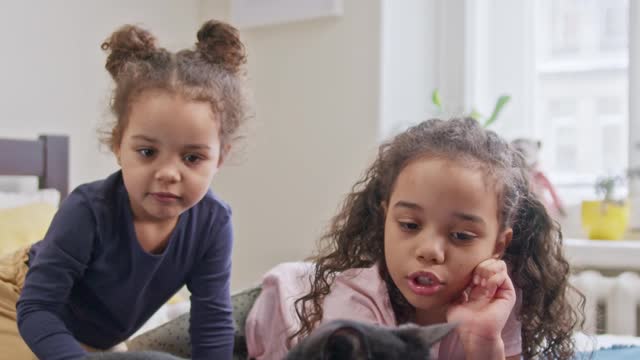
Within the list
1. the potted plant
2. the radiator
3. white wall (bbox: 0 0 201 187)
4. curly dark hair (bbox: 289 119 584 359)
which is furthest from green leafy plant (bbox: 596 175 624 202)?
white wall (bbox: 0 0 201 187)

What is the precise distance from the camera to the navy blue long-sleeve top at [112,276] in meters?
1.03

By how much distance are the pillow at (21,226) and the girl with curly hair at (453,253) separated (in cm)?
61

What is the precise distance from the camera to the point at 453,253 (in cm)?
95

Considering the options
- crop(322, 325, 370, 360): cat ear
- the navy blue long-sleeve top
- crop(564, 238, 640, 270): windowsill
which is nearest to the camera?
crop(322, 325, 370, 360): cat ear

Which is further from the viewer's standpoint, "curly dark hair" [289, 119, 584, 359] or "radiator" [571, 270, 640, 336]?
"radiator" [571, 270, 640, 336]

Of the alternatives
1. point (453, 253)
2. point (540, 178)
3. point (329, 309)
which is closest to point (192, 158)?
point (329, 309)

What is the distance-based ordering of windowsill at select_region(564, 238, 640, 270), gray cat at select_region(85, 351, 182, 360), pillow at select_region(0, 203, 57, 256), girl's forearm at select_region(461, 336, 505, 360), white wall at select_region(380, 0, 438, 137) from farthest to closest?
white wall at select_region(380, 0, 438, 137), windowsill at select_region(564, 238, 640, 270), pillow at select_region(0, 203, 57, 256), girl's forearm at select_region(461, 336, 505, 360), gray cat at select_region(85, 351, 182, 360)

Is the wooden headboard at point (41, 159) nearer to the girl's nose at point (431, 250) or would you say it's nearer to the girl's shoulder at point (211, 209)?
the girl's shoulder at point (211, 209)

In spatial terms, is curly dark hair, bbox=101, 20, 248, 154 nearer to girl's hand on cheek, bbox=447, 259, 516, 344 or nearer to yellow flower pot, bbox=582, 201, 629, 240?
girl's hand on cheek, bbox=447, 259, 516, 344

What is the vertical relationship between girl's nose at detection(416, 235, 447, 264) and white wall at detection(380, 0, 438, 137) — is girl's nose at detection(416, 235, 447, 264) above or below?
below

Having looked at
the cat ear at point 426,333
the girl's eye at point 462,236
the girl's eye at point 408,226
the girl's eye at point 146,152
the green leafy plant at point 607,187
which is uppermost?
the girl's eye at point 146,152

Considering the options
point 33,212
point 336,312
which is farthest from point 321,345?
point 33,212

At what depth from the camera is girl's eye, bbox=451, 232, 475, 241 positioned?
963 millimetres

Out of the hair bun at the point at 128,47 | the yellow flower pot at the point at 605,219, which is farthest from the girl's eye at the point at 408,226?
the yellow flower pot at the point at 605,219
